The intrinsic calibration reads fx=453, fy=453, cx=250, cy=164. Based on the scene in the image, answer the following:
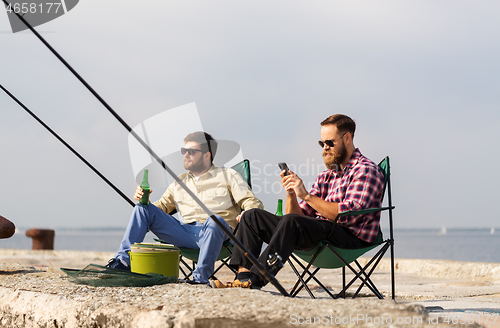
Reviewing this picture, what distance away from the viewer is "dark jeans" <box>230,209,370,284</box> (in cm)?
234

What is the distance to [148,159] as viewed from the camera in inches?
133

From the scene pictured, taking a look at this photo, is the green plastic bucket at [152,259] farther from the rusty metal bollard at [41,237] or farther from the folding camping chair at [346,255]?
the rusty metal bollard at [41,237]

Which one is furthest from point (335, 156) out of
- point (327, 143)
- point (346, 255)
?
point (346, 255)

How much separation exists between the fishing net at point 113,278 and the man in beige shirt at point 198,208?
230mm

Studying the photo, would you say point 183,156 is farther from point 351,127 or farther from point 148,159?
point 351,127

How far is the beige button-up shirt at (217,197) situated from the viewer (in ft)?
10.5

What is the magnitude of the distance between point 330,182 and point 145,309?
161cm

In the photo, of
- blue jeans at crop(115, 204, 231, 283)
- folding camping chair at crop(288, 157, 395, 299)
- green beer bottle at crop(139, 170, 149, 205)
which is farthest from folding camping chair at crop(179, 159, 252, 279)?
folding camping chair at crop(288, 157, 395, 299)

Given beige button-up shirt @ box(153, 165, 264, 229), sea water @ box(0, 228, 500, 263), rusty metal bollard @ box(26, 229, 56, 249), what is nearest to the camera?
beige button-up shirt @ box(153, 165, 264, 229)

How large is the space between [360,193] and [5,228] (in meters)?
2.85

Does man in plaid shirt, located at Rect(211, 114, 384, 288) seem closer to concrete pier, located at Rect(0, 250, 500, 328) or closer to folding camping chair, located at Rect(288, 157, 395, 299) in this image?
folding camping chair, located at Rect(288, 157, 395, 299)

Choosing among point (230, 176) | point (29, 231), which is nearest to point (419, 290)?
point (230, 176)

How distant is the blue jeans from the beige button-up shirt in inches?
6.4

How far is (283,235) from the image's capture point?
235 centimetres
